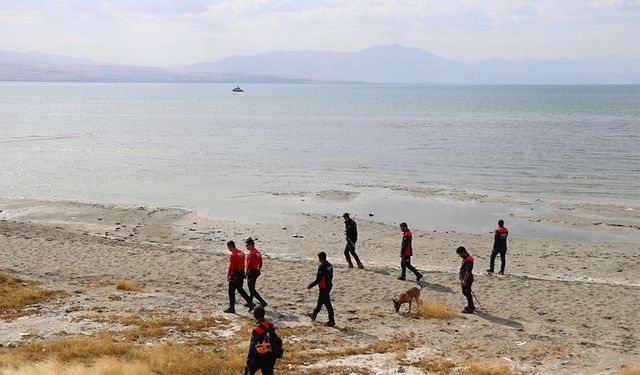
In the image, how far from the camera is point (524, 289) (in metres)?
19.3

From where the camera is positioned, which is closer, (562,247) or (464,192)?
(562,247)

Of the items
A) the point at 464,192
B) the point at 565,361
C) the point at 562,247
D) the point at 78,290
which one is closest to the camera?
the point at 565,361

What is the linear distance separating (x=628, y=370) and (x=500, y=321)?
4.04 meters

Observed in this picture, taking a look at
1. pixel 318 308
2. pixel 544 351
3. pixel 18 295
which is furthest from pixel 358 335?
pixel 18 295

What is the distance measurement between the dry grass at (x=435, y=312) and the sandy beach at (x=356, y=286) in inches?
8.3

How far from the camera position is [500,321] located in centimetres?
1633

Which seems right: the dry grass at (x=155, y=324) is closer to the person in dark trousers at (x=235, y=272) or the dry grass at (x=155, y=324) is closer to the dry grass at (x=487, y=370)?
the person in dark trousers at (x=235, y=272)

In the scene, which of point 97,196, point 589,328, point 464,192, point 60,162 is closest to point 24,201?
point 97,196

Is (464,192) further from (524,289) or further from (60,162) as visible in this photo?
(60,162)

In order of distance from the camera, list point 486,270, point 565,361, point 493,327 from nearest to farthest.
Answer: point 565,361, point 493,327, point 486,270

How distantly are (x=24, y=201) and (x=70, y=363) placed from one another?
26961 millimetres

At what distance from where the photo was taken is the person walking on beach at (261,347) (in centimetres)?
1013

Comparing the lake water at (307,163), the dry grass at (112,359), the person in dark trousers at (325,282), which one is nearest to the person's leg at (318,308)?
the person in dark trousers at (325,282)

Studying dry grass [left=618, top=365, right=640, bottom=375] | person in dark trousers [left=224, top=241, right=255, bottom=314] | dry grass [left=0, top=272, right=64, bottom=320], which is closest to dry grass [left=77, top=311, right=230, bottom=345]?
person in dark trousers [left=224, top=241, right=255, bottom=314]
